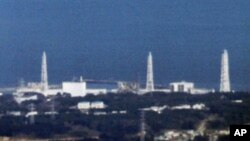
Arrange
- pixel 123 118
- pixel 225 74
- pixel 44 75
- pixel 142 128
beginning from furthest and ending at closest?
pixel 44 75, pixel 225 74, pixel 123 118, pixel 142 128

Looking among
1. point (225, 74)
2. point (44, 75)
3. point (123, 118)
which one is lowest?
point (123, 118)

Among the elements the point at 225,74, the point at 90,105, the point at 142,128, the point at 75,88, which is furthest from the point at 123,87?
the point at 142,128

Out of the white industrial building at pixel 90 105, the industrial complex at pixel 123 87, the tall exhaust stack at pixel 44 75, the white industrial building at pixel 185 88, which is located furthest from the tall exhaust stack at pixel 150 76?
the white industrial building at pixel 90 105

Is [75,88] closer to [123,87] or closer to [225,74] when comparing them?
[123,87]

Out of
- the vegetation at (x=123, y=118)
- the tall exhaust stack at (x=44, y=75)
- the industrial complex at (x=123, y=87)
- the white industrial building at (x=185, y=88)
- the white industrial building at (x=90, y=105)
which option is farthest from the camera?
the tall exhaust stack at (x=44, y=75)

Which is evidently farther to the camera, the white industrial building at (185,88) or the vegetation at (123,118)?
the white industrial building at (185,88)

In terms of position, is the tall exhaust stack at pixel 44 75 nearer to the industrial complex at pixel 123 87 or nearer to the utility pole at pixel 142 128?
the industrial complex at pixel 123 87

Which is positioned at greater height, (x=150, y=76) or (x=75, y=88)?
(x=150, y=76)

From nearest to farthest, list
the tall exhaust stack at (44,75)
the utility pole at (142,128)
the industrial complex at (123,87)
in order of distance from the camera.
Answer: the utility pole at (142,128) → the industrial complex at (123,87) → the tall exhaust stack at (44,75)

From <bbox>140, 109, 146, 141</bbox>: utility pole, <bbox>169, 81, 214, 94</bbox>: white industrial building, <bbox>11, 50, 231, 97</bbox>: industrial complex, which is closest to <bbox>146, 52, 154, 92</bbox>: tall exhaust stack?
<bbox>11, 50, 231, 97</bbox>: industrial complex
